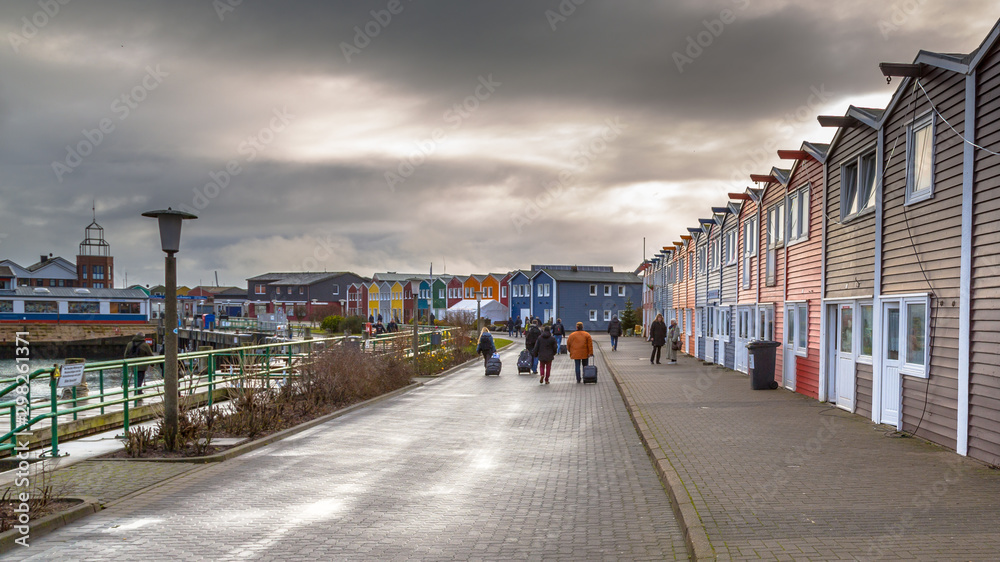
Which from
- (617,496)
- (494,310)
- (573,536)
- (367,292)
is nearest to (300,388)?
(617,496)

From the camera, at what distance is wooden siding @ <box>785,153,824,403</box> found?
16953mm

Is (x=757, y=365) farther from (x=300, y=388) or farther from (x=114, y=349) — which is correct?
→ (x=114, y=349)

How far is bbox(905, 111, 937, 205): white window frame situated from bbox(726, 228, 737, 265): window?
14.8 metres

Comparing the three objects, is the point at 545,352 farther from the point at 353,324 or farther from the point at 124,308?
the point at 124,308

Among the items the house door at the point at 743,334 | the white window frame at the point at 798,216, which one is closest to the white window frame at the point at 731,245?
the house door at the point at 743,334

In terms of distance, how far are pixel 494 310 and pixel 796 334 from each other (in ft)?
226

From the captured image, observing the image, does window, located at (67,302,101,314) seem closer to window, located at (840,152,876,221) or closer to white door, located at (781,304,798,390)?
white door, located at (781,304,798,390)

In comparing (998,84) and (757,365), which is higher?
(998,84)

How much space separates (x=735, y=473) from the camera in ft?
28.8

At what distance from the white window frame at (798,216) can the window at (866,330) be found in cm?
409

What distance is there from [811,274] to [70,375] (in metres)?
14.3

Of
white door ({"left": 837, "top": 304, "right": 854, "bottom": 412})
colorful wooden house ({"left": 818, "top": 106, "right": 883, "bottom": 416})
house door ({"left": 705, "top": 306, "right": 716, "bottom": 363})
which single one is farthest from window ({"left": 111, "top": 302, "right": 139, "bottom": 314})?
white door ({"left": 837, "top": 304, "right": 854, "bottom": 412})

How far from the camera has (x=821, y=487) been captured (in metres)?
8.02

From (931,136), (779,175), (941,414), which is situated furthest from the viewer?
(779,175)
